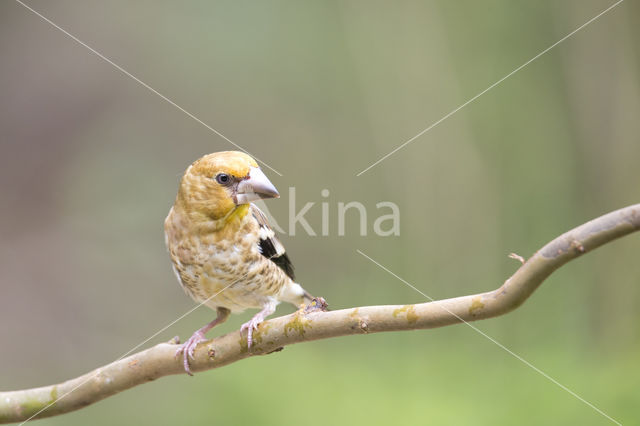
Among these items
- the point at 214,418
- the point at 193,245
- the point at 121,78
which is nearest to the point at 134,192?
the point at 121,78

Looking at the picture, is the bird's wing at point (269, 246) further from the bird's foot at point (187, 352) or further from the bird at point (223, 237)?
the bird's foot at point (187, 352)

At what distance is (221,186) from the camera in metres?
2.72

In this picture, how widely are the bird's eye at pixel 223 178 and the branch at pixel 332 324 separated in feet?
2.16

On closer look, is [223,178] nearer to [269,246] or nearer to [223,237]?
[223,237]

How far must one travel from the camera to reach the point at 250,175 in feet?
8.70

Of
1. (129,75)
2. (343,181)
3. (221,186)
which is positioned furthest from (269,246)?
(129,75)

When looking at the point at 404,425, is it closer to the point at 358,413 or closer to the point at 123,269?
the point at 358,413

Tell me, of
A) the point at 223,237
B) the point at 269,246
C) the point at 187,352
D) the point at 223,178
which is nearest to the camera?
the point at 187,352

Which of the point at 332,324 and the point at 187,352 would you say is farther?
the point at 187,352

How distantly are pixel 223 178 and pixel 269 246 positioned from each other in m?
0.45

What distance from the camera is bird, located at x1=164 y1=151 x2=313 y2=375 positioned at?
269 cm

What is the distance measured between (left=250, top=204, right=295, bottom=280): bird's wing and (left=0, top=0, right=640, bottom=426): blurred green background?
1514 mm

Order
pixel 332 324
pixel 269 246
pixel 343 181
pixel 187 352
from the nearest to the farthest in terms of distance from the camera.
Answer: pixel 332 324 < pixel 187 352 < pixel 269 246 < pixel 343 181

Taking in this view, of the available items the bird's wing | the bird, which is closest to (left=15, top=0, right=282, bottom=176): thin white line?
the bird's wing
